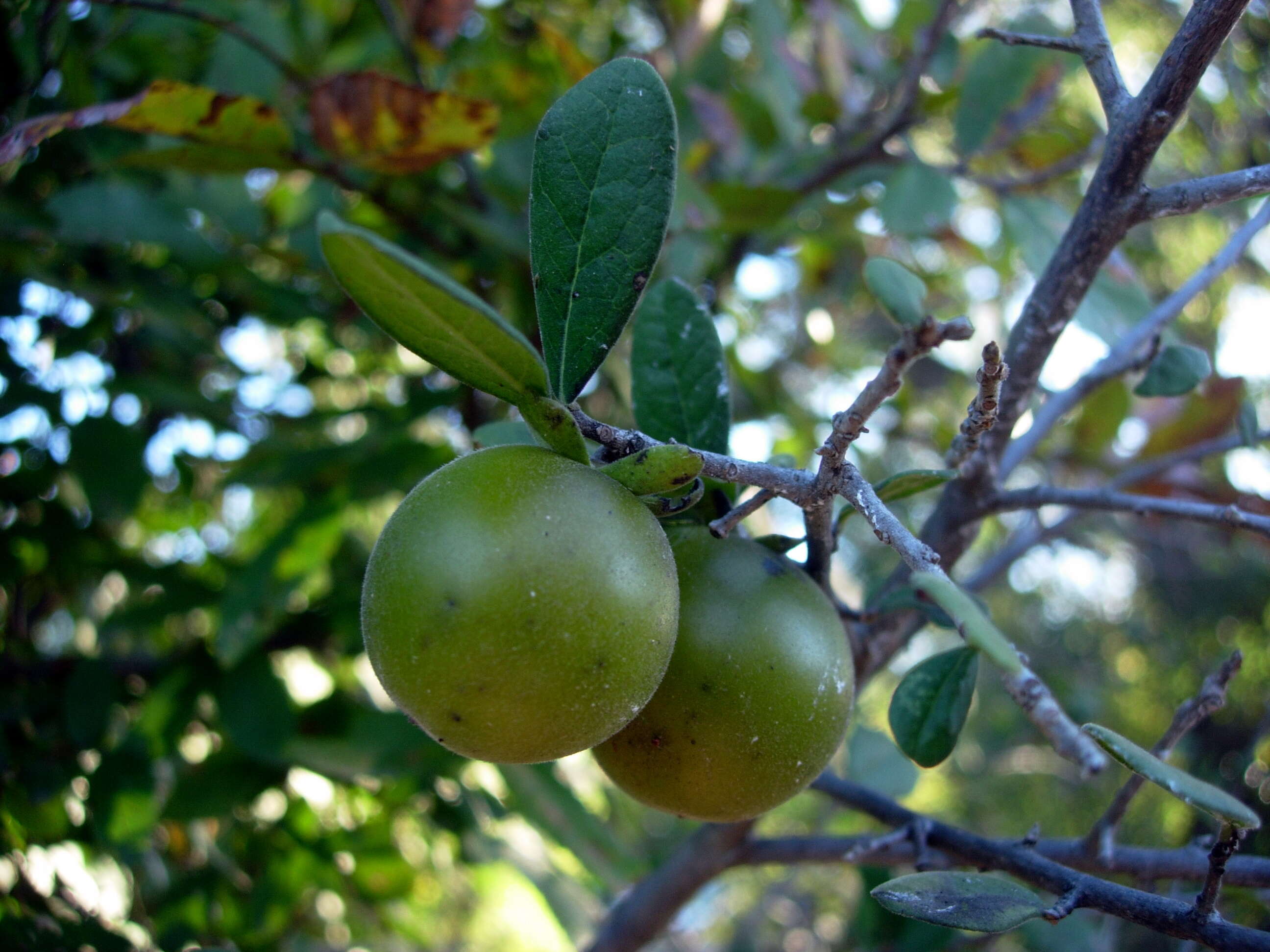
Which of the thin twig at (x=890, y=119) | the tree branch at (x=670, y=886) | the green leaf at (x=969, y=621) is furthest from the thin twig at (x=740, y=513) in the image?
the thin twig at (x=890, y=119)

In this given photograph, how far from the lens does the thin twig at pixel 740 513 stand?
0.92m

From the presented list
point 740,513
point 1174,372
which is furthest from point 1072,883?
point 1174,372

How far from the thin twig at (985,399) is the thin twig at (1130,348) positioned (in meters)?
0.53

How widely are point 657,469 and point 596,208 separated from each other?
29 cm

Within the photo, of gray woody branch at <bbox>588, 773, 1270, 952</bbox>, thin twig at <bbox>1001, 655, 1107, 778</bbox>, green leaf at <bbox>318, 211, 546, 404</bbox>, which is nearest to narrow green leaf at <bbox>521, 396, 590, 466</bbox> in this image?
green leaf at <bbox>318, 211, 546, 404</bbox>

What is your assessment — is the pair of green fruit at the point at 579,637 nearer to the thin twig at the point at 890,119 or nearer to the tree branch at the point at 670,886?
the tree branch at the point at 670,886

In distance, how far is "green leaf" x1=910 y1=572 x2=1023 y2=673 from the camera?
0.59m

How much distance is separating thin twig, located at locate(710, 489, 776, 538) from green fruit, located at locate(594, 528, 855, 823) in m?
0.03

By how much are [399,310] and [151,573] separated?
5.93ft

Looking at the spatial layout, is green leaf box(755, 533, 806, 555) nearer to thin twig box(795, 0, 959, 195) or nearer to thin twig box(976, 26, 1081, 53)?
thin twig box(976, 26, 1081, 53)

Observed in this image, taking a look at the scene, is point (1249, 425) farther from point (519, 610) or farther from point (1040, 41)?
point (519, 610)

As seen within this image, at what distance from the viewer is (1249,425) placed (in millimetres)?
1474

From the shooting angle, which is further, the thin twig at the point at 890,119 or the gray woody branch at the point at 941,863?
the thin twig at the point at 890,119

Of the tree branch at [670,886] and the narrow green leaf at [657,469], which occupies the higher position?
the narrow green leaf at [657,469]
